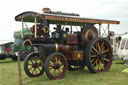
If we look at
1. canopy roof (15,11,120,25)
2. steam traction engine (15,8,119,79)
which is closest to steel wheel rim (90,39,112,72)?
steam traction engine (15,8,119,79)

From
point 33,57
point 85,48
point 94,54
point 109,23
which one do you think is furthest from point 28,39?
point 109,23

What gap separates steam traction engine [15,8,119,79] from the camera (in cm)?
764

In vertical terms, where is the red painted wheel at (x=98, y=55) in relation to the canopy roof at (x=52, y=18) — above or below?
below

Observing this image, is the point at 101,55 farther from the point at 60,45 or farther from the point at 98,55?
the point at 60,45

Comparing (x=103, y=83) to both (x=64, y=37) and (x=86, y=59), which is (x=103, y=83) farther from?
(x=64, y=37)

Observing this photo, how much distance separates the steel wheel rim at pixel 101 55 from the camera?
898 centimetres

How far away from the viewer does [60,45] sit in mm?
8148

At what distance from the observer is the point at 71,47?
857cm

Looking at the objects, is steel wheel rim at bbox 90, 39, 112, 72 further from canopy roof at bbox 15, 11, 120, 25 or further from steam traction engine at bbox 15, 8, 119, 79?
canopy roof at bbox 15, 11, 120, 25

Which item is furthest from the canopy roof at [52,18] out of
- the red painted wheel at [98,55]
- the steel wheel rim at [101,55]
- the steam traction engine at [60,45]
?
the steel wheel rim at [101,55]

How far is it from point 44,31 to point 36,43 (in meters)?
0.56

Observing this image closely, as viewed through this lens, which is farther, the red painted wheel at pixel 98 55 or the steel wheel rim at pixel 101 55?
the steel wheel rim at pixel 101 55

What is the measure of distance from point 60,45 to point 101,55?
2.09 m

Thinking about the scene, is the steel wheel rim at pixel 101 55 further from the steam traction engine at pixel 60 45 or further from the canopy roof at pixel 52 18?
the canopy roof at pixel 52 18
